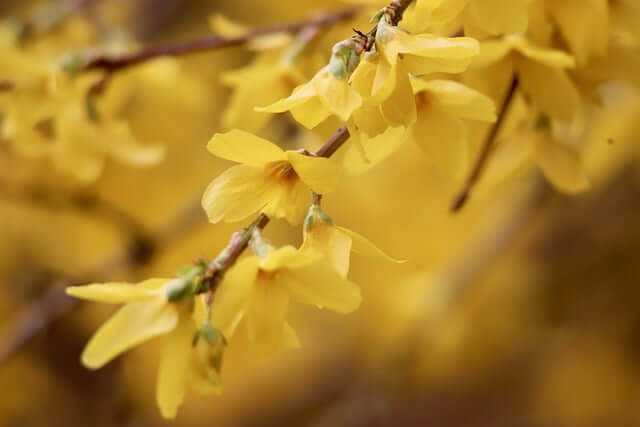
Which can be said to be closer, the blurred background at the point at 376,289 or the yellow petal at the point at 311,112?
the yellow petal at the point at 311,112

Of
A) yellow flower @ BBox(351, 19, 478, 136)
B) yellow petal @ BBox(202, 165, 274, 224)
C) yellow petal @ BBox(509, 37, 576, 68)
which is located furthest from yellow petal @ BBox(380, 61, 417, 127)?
yellow petal @ BBox(509, 37, 576, 68)

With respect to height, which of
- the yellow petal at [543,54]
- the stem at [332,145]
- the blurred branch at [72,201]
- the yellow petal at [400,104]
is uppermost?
the yellow petal at [400,104]

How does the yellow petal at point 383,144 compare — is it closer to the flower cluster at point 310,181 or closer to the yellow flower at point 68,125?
the flower cluster at point 310,181

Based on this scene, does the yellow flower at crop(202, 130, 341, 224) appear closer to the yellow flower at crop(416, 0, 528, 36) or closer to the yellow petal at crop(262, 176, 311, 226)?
the yellow petal at crop(262, 176, 311, 226)

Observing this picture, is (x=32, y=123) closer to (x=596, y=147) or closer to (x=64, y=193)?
(x=64, y=193)

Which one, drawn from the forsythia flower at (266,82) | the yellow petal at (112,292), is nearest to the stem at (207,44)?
the forsythia flower at (266,82)

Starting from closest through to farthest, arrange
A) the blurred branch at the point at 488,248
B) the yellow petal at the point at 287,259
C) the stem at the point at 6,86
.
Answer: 1. the yellow petal at the point at 287,259
2. the stem at the point at 6,86
3. the blurred branch at the point at 488,248
